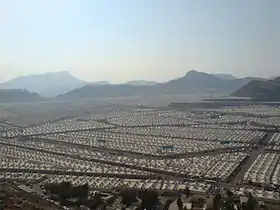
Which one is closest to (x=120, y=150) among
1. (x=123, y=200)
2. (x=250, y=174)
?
(x=250, y=174)

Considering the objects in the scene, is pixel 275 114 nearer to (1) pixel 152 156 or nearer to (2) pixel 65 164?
(1) pixel 152 156

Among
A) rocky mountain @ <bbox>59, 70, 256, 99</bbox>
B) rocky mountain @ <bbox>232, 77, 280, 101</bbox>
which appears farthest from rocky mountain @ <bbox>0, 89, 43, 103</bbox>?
rocky mountain @ <bbox>232, 77, 280, 101</bbox>

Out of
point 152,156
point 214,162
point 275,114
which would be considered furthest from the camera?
point 275,114

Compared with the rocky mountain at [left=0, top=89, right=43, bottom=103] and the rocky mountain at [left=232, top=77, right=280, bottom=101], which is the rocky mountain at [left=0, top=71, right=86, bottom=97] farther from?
the rocky mountain at [left=232, top=77, right=280, bottom=101]

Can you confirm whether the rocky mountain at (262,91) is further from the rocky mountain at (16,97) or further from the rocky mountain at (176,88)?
the rocky mountain at (16,97)

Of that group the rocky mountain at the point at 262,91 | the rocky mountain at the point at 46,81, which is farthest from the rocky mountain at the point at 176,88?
the rocky mountain at the point at 46,81

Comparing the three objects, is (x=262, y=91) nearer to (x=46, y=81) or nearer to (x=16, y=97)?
(x=16, y=97)
